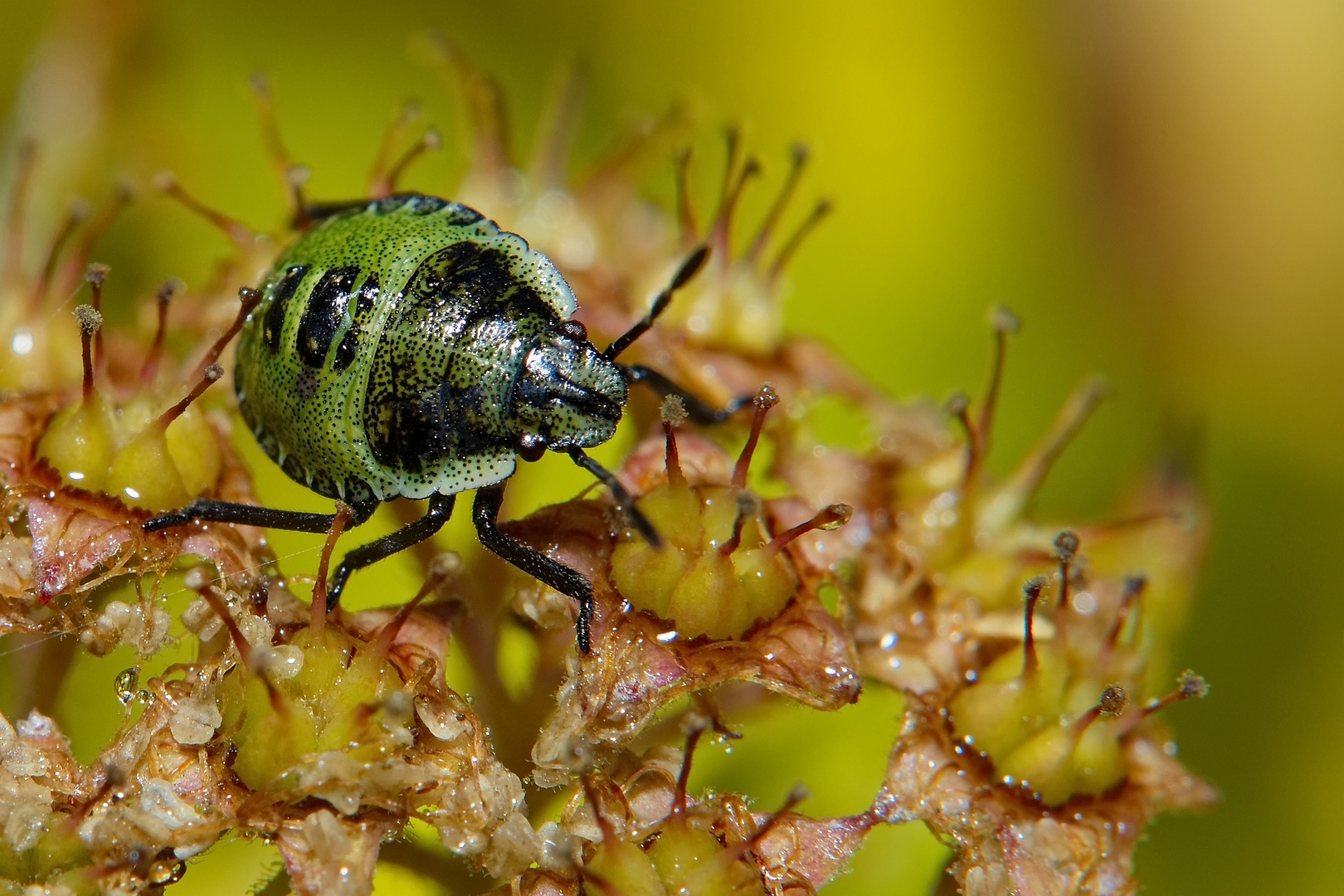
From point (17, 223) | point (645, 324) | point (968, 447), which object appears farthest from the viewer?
point (17, 223)

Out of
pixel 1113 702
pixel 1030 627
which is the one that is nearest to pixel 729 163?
pixel 1030 627

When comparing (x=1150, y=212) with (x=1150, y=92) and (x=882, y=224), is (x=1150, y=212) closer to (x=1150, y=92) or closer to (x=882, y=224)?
(x=1150, y=92)

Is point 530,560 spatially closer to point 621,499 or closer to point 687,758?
point 621,499

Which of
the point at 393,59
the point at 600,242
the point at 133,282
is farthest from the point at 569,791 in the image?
the point at 393,59

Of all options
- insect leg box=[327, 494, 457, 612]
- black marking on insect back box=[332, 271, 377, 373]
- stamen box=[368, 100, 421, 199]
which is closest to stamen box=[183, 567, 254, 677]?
insect leg box=[327, 494, 457, 612]

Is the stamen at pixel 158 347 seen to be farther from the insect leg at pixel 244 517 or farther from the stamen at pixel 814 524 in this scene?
the stamen at pixel 814 524

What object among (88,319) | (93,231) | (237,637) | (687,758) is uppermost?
(93,231)

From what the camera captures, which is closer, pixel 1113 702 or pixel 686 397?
pixel 1113 702
